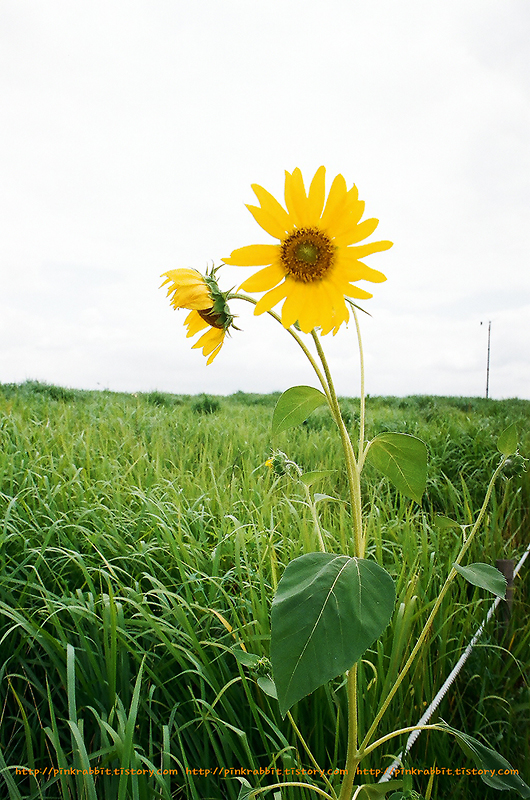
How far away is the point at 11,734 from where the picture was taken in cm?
153

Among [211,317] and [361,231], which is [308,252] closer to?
[361,231]

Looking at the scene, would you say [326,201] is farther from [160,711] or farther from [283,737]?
[160,711]

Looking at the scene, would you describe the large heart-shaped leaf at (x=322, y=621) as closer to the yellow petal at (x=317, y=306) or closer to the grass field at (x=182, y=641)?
the yellow petal at (x=317, y=306)

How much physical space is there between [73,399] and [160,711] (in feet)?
13.9

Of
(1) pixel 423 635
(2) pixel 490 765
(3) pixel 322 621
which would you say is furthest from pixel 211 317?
(2) pixel 490 765

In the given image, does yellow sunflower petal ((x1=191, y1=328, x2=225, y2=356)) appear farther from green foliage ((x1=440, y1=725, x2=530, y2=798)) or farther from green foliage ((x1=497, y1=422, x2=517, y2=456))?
green foliage ((x1=440, y1=725, x2=530, y2=798))

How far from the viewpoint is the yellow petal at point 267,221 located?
0.77 metres

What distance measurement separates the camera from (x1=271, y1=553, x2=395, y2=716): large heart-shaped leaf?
0.68 metres

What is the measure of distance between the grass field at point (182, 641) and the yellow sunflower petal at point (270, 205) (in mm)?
804

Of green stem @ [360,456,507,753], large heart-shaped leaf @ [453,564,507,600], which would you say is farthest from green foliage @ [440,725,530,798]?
large heart-shaped leaf @ [453,564,507,600]

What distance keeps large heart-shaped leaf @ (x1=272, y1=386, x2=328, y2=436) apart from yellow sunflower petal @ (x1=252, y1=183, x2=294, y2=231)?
27 cm

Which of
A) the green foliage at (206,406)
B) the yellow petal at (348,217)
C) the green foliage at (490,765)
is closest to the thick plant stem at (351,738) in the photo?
the green foliage at (490,765)

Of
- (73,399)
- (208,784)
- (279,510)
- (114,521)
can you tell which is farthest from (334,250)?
(73,399)

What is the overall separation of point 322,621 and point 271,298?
0.42 m
